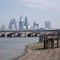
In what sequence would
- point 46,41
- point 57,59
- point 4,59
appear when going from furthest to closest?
point 46,41
point 4,59
point 57,59

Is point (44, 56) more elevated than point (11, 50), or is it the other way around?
point (44, 56)

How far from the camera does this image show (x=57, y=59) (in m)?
27.2

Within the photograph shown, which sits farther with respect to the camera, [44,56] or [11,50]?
[11,50]

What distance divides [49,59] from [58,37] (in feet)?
54.4

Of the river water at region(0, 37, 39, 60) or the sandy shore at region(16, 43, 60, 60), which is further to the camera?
the river water at region(0, 37, 39, 60)

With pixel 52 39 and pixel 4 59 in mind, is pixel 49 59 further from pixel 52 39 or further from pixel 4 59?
pixel 52 39

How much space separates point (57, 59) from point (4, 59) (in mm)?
10304

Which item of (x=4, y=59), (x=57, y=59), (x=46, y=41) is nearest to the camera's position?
(x=57, y=59)

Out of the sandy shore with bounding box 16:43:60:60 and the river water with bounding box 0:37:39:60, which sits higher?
the sandy shore with bounding box 16:43:60:60

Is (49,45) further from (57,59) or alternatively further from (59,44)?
(57,59)

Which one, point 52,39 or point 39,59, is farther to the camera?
point 52,39

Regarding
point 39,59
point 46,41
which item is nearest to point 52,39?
point 46,41

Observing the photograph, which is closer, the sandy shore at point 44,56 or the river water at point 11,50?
the sandy shore at point 44,56

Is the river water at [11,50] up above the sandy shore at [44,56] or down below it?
below
